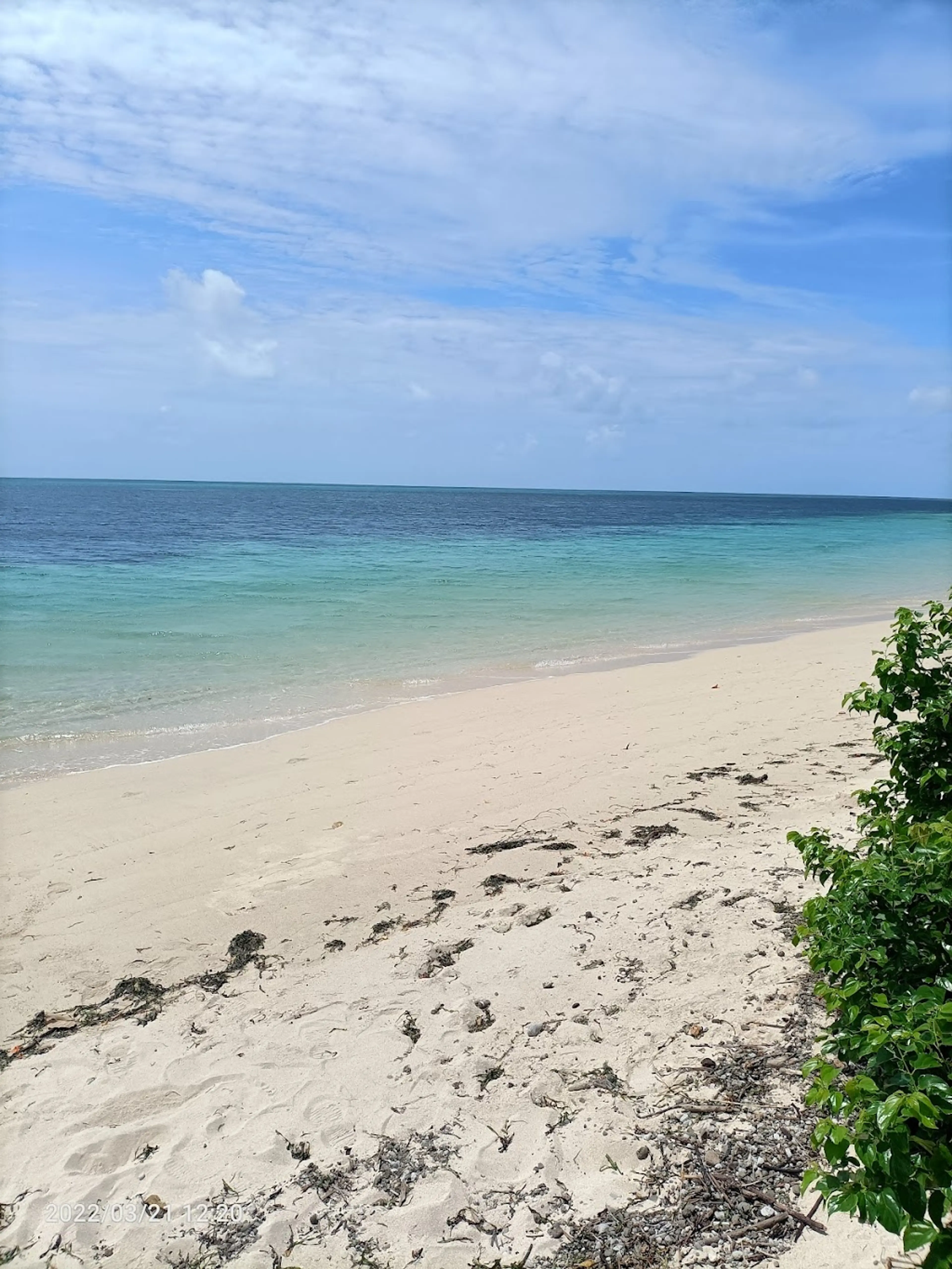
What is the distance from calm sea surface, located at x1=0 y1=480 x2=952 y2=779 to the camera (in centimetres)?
1002

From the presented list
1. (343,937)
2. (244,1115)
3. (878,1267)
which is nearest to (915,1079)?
(878,1267)

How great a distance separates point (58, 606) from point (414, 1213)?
57.1 ft

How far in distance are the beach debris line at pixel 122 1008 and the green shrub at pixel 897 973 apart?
2.95m

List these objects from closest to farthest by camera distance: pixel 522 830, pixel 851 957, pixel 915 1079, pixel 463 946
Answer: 1. pixel 915 1079
2. pixel 851 957
3. pixel 463 946
4. pixel 522 830

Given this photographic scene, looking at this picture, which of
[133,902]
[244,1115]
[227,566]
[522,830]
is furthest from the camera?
[227,566]

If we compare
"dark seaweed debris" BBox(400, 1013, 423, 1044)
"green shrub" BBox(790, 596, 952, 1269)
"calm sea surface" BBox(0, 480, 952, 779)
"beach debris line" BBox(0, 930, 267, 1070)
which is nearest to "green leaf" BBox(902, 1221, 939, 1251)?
"green shrub" BBox(790, 596, 952, 1269)

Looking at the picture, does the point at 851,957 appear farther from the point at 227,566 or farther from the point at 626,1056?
the point at 227,566

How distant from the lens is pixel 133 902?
5172 millimetres

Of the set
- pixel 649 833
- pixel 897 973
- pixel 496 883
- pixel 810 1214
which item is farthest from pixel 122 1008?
pixel 897 973

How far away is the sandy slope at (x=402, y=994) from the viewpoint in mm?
2801

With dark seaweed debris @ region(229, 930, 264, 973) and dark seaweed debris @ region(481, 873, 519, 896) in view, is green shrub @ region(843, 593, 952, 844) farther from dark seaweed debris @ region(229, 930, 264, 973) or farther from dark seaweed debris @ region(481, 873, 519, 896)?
dark seaweed debris @ region(229, 930, 264, 973)

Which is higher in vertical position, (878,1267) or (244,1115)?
(878,1267)

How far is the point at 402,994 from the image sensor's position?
400 centimetres

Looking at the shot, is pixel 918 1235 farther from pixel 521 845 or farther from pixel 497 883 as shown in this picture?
pixel 521 845
